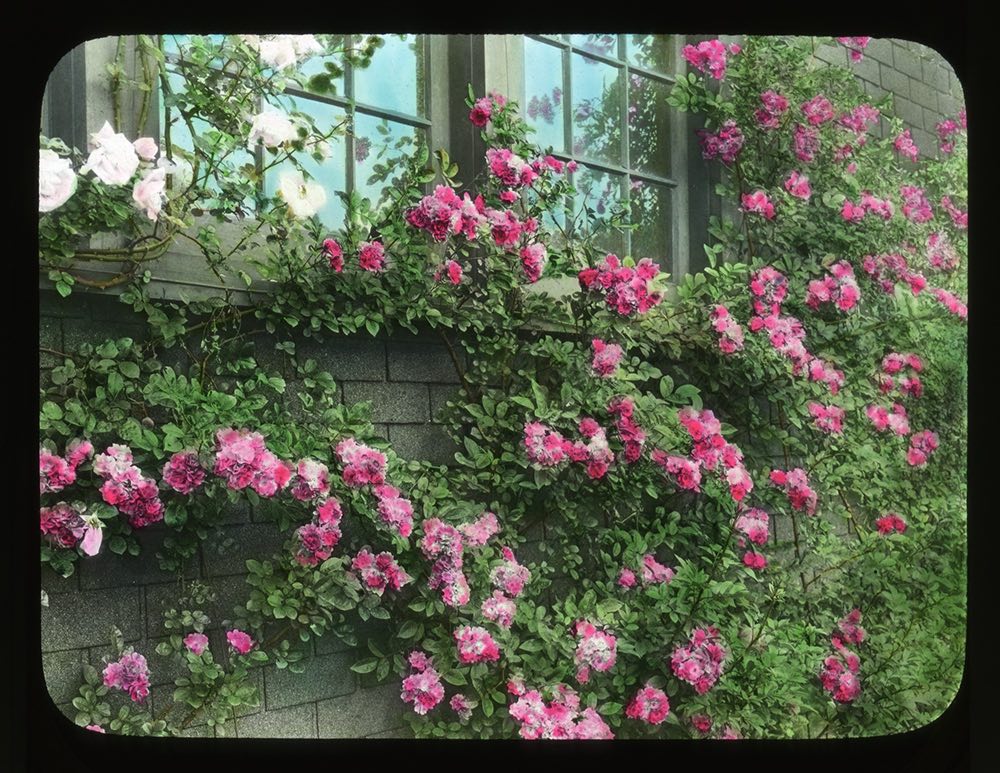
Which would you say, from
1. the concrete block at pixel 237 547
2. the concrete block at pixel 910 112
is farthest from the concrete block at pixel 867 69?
the concrete block at pixel 237 547

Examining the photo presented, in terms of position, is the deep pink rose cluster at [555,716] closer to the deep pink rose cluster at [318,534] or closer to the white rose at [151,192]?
the deep pink rose cluster at [318,534]

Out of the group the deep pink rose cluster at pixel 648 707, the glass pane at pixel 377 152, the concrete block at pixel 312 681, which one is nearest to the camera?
the concrete block at pixel 312 681

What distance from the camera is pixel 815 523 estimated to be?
234 centimetres

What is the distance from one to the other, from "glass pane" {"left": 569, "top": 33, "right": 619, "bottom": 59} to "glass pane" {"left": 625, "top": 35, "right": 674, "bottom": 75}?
0.04m

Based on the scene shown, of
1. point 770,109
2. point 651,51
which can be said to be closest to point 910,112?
point 770,109

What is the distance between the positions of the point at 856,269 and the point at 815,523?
2.26 ft

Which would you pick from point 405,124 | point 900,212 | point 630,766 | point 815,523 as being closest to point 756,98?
point 900,212

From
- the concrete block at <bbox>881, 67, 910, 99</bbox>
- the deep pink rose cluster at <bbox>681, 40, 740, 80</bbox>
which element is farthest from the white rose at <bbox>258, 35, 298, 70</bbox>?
the concrete block at <bbox>881, 67, 910, 99</bbox>

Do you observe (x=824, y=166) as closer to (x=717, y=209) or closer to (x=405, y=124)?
(x=717, y=209)

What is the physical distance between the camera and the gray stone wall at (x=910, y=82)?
8.18 ft

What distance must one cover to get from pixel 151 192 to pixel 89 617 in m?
0.81

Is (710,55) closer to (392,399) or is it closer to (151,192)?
(392,399)

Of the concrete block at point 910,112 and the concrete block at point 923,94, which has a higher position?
the concrete block at point 923,94

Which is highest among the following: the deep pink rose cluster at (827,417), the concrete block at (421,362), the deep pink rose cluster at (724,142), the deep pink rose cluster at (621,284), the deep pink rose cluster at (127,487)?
the deep pink rose cluster at (724,142)
